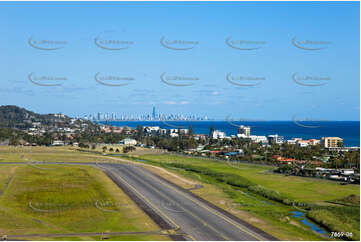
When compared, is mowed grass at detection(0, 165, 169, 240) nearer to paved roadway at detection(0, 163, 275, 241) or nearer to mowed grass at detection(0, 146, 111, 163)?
paved roadway at detection(0, 163, 275, 241)

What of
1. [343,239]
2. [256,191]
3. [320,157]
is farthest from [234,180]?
[320,157]

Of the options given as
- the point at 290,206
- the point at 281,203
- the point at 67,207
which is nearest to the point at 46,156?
the point at 67,207

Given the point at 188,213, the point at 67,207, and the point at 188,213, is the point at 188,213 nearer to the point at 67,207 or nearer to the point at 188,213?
the point at 188,213

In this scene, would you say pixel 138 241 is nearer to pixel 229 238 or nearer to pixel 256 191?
pixel 229 238

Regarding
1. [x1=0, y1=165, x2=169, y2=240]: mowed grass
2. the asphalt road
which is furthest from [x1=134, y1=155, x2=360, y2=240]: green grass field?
[x1=0, y1=165, x2=169, y2=240]: mowed grass

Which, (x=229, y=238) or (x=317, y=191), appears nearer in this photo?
(x=229, y=238)

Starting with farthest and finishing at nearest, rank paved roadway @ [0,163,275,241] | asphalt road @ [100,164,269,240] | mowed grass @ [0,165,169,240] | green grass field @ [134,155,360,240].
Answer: green grass field @ [134,155,360,240] < mowed grass @ [0,165,169,240] < asphalt road @ [100,164,269,240] < paved roadway @ [0,163,275,241]
